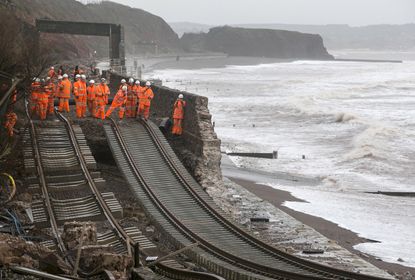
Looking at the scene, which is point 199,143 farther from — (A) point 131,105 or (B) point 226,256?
(B) point 226,256

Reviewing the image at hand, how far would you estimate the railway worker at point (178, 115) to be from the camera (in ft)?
60.1

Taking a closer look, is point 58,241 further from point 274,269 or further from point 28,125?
point 28,125

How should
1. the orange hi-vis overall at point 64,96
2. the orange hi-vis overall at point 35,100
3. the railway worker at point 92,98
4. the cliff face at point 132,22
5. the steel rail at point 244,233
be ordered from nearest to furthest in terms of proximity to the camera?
the steel rail at point 244,233 → the orange hi-vis overall at point 35,100 → the railway worker at point 92,98 → the orange hi-vis overall at point 64,96 → the cliff face at point 132,22

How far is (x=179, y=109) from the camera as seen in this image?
18.3 metres

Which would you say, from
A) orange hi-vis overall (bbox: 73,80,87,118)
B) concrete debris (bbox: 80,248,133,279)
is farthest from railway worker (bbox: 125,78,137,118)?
concrete debris (bbox: 80,248,133,279)

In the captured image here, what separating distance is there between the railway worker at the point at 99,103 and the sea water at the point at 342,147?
6.01 meters

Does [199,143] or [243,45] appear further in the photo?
[243,45]

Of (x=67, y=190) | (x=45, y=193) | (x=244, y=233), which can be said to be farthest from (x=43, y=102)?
(x=244, y=233)

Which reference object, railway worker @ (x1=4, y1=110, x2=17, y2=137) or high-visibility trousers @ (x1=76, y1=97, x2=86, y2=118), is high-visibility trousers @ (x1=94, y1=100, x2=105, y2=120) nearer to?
high-visibility trousers @ (x1=76, y1=97, x2=86, y2=118)

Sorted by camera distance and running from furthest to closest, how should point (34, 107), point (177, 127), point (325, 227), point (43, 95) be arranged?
point (34, 107), point (177, 127), point (43, 95), point (325, 227)

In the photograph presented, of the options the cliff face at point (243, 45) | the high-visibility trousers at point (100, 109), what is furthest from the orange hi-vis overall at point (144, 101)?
the cliff face at point (243, 45)

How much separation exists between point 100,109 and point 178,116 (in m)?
2.32

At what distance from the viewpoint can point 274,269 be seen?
10594mm

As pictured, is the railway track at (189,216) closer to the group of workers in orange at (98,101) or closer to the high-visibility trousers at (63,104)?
the group of workers in orange at (98,101)
